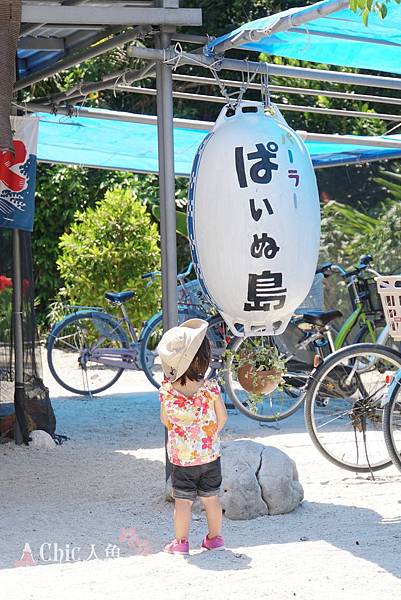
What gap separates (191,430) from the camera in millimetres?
4512

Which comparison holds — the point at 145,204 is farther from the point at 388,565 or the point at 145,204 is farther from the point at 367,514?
the point at 388,565

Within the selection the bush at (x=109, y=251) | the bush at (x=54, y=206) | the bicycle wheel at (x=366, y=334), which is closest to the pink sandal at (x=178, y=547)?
the bicycle wheel at (x=366, y=334)

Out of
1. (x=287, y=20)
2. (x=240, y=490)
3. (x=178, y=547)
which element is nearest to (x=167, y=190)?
(x=287, y=20)

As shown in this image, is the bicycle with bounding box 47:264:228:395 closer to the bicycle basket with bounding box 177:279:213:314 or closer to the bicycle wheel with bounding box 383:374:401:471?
the bicycle basket with bounding box 177:279:213:314

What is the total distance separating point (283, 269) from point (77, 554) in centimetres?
152

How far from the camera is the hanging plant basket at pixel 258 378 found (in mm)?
5312

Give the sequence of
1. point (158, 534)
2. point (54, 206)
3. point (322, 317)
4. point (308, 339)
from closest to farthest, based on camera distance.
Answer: point (158, 534), point (322, 317), point (308, 339), point (54, 206)

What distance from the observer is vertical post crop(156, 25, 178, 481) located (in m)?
5.32

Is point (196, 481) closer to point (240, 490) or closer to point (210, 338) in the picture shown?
point (240, 490)

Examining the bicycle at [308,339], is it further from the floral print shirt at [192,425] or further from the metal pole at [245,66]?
the floral print shirt at [192,425]

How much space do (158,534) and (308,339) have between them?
126 inches

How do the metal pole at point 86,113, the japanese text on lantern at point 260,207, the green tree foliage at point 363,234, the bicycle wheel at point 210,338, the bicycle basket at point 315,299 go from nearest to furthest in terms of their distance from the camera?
1. the japanese text on lantern at point 260,207
2. the metal pole at point 86,113
3. the bicycle wheel at point 210,338
4. the bicycle basket at point 315,299
5. the green tree foliage at point 363,234

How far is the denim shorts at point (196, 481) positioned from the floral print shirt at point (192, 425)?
3cm

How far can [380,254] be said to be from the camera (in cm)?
1110
